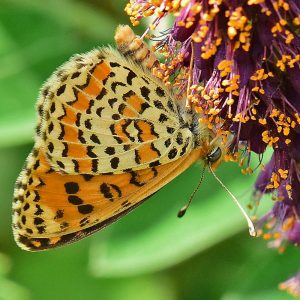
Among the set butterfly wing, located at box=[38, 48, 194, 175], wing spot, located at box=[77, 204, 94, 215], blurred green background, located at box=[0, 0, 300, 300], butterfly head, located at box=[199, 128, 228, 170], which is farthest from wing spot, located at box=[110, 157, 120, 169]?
blurred green background, located at box=[0, 0, 300, 300]

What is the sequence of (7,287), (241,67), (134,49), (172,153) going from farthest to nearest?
1. (7,287)
2. (172,153)
3. (134,49)
4. (241,67)

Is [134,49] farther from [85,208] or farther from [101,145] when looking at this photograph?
[85,208]

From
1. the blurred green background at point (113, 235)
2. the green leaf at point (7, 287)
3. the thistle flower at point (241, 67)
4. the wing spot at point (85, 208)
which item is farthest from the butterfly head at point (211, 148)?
the green leaf at point (7, 287)

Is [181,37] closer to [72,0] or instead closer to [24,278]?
[72,0]

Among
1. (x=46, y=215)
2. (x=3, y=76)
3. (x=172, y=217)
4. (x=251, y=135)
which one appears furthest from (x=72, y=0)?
(x=251, y=135)

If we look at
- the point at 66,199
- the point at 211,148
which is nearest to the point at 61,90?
the point at 66,199

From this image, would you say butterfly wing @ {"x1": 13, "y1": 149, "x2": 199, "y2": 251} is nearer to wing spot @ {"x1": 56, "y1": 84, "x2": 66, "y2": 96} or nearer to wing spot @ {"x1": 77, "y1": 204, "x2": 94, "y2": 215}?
wing spot @ {"x1": 77, "y1": 204, "x2": 94, "y2": 215}
